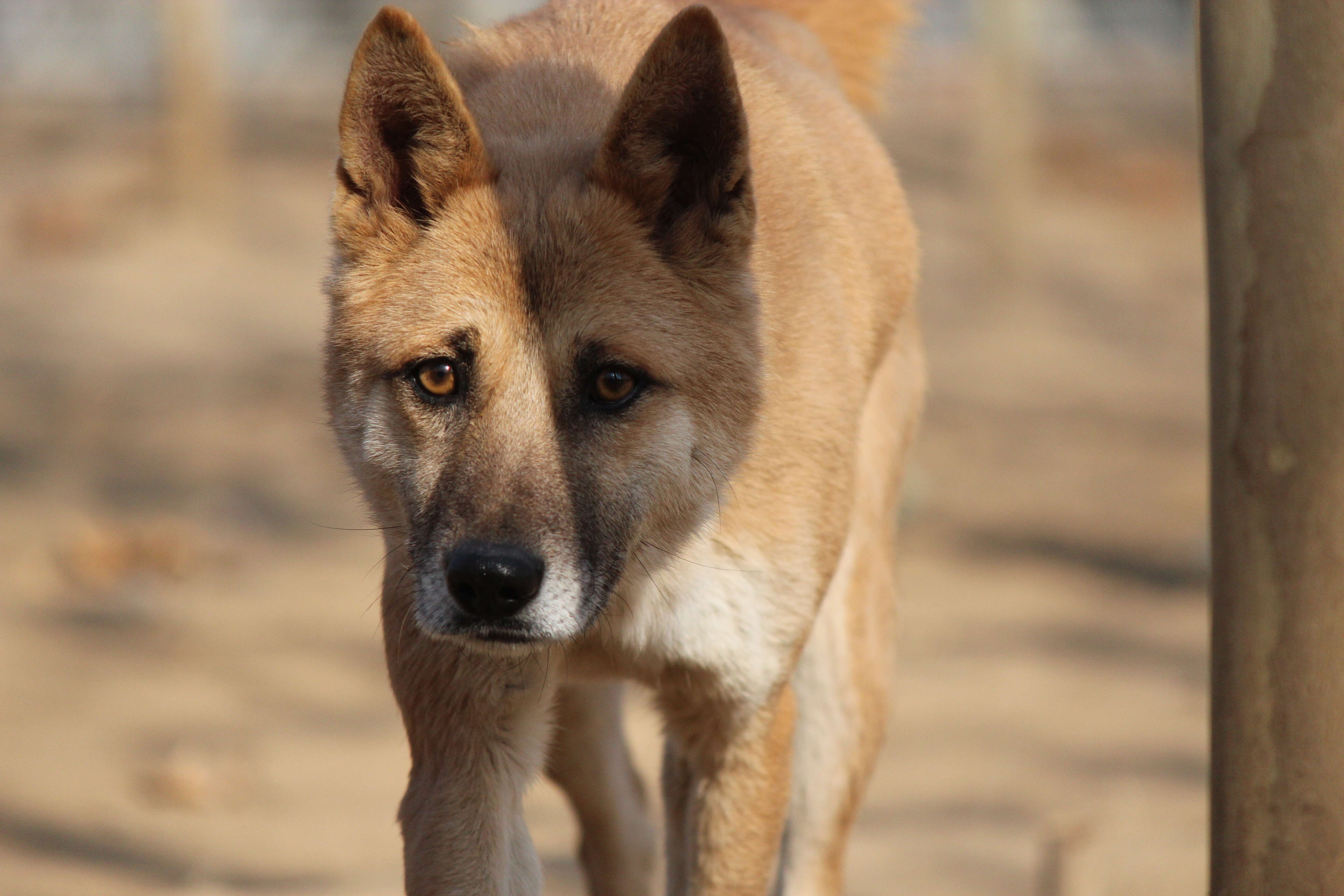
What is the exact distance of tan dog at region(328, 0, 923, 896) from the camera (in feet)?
8.50

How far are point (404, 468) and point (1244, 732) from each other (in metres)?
1.52

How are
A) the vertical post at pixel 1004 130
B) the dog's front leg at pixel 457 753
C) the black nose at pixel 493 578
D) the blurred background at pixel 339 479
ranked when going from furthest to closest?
the vertical post at pixel 1004 130 → the blurred background at pixel 339 479 → the dog's front leg at pixel 457 753 → the black nose at pixel 493 578

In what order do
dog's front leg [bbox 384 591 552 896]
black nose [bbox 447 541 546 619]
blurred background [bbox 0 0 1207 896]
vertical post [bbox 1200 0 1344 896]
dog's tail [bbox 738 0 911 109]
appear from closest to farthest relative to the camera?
black nose [bbox 447 541 546 619]
vertical post [bbox 1200 0 1344 896]
dog's front leg [bbox 384 591 552 896]
dog's tail [bbox 738 0 911 109]
blurred background [bbox 0 0 1207 896]

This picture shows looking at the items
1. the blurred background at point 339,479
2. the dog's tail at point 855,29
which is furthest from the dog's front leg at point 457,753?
the dog's tail at point 855,29

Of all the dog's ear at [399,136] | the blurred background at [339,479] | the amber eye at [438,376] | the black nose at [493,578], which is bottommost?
the blurred background at [339,479]

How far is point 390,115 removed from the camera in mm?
2740

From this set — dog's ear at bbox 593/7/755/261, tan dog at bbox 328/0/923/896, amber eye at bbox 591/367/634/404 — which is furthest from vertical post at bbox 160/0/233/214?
Result: amber eye at bbox 591/367/634/404

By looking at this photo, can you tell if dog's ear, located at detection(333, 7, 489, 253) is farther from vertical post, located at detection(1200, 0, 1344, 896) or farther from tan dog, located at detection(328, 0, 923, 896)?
vertical post, located at detection(1200, 0, 1344, 896)

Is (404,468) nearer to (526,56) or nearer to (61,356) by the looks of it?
(526,56)

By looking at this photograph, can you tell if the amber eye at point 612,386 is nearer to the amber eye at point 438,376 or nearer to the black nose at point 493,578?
the amber eye at point 438,376

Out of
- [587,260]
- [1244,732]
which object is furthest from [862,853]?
[587,260]

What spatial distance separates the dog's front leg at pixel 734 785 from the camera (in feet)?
9.96

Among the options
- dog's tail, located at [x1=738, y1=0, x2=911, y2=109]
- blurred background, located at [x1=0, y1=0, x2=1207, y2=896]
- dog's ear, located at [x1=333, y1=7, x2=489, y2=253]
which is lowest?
blurred background, located at [x1=0, y1=0, x2=1207, y2=896]

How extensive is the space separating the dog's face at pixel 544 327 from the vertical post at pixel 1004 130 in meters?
10.7
